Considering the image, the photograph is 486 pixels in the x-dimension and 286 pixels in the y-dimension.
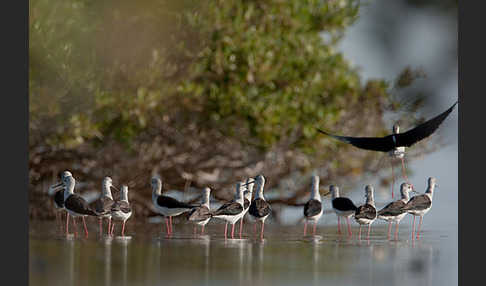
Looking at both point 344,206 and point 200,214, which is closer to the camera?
point 200,214

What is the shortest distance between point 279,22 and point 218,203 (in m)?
3.78

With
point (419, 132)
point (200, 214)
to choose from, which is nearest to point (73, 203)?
point (200, 214)

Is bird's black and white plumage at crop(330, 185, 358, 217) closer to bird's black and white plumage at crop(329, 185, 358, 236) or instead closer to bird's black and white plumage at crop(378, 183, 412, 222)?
bird's black and white plumage at crop(329, 185, 358, 236)

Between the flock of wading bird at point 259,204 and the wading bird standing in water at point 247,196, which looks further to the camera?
the wading bird standing in water at point 247,196

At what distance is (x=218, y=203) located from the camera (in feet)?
56.1

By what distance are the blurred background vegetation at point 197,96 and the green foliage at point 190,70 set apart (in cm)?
2

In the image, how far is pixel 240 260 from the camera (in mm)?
10180

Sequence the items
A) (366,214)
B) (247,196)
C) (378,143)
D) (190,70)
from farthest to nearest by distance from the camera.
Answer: (190,70) < (247,196) < (378,143) < (366,214)

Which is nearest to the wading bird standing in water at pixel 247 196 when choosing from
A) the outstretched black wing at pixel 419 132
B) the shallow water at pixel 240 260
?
the shallow water at pixel 240 260

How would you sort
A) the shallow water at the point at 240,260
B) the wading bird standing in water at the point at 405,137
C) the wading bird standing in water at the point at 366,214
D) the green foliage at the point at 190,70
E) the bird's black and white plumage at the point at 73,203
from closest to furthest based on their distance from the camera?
the shallow water at the point at 240,260
the bird's black and white plumage at the point at 73,203
the wading bird standing in water at the point at 366,214
the wading bird standing in water at the point at 405,137
the green foliage at the point at 190,70

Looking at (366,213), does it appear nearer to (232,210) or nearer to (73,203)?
(232,210)

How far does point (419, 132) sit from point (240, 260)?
3413mm

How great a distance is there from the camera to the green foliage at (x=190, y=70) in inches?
540

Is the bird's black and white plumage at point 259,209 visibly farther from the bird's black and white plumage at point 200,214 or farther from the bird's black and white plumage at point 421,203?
the bird's black and white plumage at point 421,203
